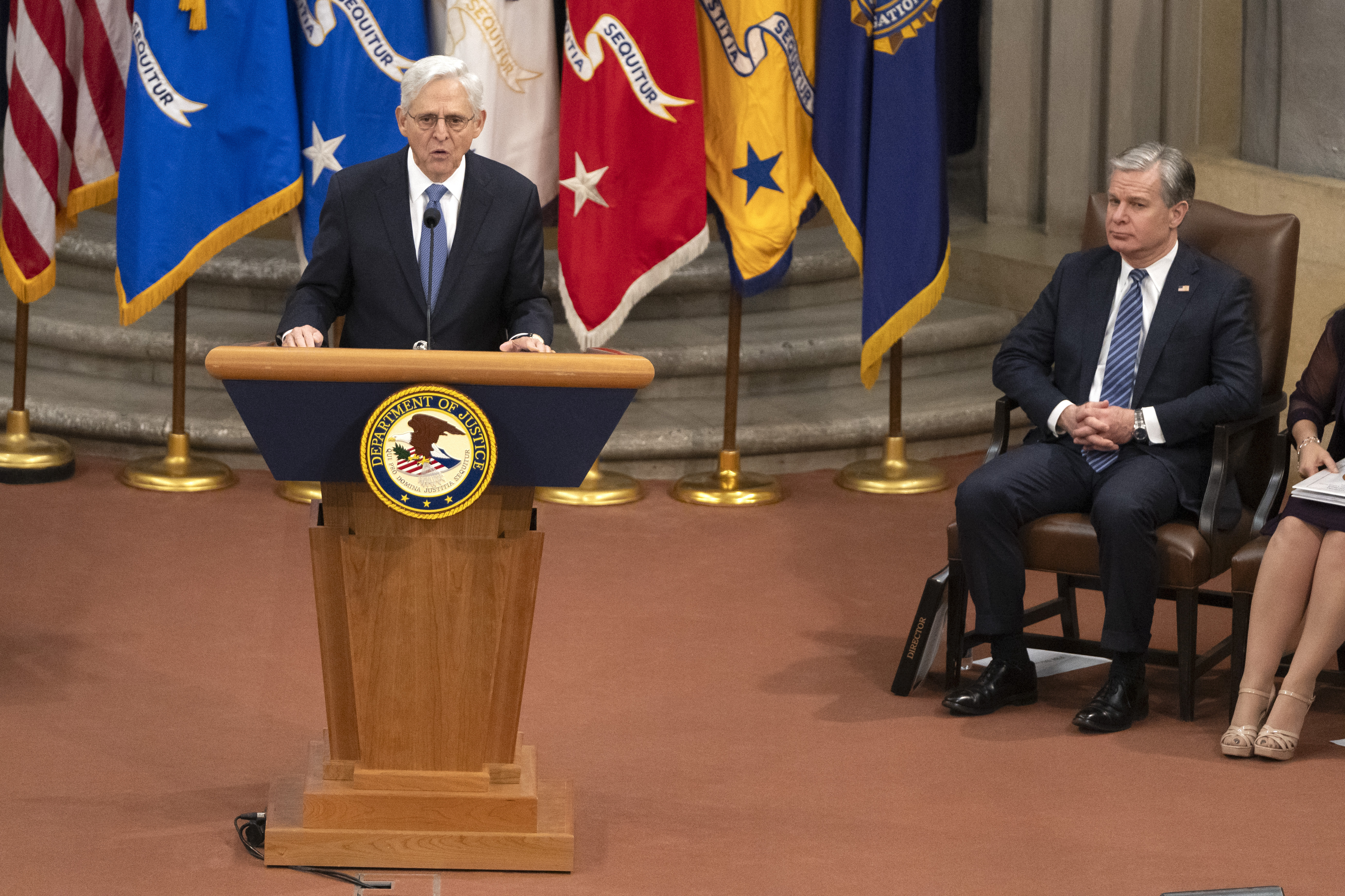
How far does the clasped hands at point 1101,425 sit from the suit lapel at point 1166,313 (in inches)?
3.9

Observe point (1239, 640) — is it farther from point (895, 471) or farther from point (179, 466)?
point (179, 466)

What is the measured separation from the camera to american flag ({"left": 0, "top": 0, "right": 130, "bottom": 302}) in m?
6.00

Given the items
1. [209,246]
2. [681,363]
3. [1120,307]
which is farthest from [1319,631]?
[209,246]

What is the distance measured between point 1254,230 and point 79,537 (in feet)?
11.3

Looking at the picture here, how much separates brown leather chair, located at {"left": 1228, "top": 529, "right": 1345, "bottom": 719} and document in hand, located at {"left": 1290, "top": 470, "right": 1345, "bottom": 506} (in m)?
0.16

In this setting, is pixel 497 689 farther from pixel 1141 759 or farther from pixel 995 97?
pixel 995 97

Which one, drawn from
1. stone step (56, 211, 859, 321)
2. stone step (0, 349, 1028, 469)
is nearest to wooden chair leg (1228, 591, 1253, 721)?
stone step (0, 349, 1028, 469)

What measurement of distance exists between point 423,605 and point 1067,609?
2139 millimetres

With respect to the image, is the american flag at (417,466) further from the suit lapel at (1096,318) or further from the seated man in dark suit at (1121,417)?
the suit lapel at (1096,318)

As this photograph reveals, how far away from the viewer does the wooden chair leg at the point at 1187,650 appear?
168 inches

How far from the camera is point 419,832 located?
341 cm

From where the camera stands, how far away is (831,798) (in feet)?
12.6

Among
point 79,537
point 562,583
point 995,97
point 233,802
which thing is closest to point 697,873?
point 233,802

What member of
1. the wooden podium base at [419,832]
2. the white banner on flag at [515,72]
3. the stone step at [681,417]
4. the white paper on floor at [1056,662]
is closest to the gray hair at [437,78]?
the wooden podium base at [419,832]
